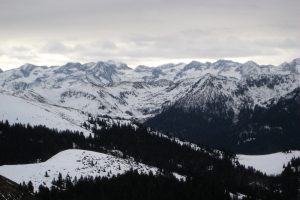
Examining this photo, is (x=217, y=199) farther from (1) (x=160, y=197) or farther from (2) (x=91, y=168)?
(2) (x=91, y=168)

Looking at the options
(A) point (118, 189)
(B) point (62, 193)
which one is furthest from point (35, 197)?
(A) point (118, 189)

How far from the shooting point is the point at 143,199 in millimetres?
150250

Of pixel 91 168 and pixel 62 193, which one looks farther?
pixel 91 168

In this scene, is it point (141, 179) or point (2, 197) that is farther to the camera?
point (141, 179)

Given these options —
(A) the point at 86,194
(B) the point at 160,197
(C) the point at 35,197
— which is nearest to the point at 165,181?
(B) the point at 160,197

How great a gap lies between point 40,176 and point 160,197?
45.6 m

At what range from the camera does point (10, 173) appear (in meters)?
189

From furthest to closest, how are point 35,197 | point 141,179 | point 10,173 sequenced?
point 10,173 → point 141,179 → point 35,197

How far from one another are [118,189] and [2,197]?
1796 inches

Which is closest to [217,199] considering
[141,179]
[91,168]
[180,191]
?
[180,191]

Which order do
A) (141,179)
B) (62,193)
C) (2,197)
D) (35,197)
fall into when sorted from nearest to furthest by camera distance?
(2,197)
(35,197)
(62,193)
(141,179)

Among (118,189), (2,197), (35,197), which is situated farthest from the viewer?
(118,189)

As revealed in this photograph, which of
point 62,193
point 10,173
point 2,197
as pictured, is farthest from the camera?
point 10,173

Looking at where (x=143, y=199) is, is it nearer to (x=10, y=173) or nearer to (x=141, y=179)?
(x=141, y=179)
